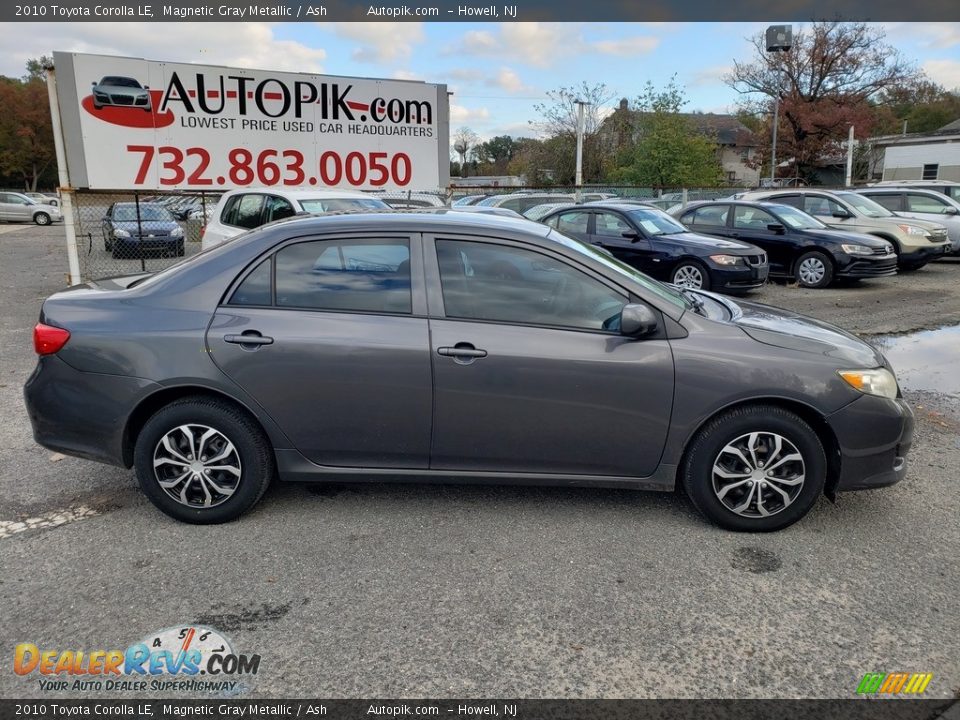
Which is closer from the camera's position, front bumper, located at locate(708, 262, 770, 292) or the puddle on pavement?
the puddle on pavement

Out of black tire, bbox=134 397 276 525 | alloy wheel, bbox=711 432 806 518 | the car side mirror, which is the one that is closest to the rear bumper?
black tire, bbox=134 397 276 525

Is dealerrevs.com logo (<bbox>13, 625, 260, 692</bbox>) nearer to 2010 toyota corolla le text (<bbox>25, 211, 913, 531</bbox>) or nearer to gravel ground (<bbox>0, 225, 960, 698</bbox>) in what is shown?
gravel ground (<bbox>0, 225, 960, 698</bbox>)

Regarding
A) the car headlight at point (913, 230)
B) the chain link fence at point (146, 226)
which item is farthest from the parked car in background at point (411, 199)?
the car headlight at point (913, 230)

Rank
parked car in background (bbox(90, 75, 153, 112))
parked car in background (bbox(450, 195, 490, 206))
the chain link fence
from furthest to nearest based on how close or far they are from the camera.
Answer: parked car in background (bbox(450, 195, 490, 206)) < the chain link fence < parked car in background (bbox(90, 75, 153, 112))

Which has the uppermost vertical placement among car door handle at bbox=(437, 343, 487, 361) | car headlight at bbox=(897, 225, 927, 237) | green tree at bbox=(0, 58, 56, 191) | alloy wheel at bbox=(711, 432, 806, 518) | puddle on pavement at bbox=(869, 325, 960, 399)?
green tree at bbox=(0, 58, 56, 191)

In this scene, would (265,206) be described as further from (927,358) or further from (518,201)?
(518,201)

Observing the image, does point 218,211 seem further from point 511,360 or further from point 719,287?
point 511,360

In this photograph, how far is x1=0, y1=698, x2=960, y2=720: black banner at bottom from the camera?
2.36 m

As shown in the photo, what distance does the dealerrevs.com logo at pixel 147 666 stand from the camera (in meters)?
2.50

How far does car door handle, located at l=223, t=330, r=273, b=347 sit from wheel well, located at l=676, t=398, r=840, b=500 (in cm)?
217

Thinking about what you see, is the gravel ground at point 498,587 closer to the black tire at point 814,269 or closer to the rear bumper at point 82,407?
the rear bumper at point 82,407

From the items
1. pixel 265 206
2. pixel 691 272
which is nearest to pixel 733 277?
pixel 691 272

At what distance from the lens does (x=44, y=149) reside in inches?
2128

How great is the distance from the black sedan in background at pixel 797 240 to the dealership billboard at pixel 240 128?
519cm
